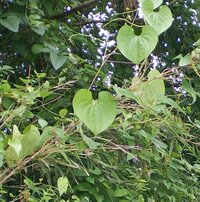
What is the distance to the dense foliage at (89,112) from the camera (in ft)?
2.63

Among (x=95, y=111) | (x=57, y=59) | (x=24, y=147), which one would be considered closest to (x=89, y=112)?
(x=95, y=111)

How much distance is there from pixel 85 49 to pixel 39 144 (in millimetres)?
1118

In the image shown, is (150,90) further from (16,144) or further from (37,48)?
(37,48)

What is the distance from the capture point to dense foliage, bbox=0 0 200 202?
800 millimetres

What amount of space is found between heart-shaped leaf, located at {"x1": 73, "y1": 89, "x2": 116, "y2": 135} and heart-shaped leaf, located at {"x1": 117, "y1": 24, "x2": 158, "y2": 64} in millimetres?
83

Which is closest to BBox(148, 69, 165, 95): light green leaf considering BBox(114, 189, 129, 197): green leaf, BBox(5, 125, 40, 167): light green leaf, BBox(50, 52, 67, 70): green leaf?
BBox(5, 125, 40, 167): light green leaf

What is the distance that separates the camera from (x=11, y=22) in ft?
4.97

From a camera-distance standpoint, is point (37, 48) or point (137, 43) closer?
point (137, 43)

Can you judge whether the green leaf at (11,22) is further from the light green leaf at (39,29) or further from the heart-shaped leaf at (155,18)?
the heart-shaped leaf at (155,18)

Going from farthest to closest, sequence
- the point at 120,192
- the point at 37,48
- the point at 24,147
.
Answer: the point at 37,48 < the point at 120,192 < the point at 24,147

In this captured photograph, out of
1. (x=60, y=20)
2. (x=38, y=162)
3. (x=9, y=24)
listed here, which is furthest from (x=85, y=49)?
(x=38, y=162)

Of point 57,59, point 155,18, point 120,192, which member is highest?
point 155,18

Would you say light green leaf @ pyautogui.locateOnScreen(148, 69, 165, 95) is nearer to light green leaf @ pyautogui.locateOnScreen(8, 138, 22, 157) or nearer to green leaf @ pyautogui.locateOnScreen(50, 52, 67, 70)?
light green leaf @ pyautogui.locateOnScreen(8, 138, 22, 157)

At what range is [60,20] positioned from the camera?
6.53 feet
